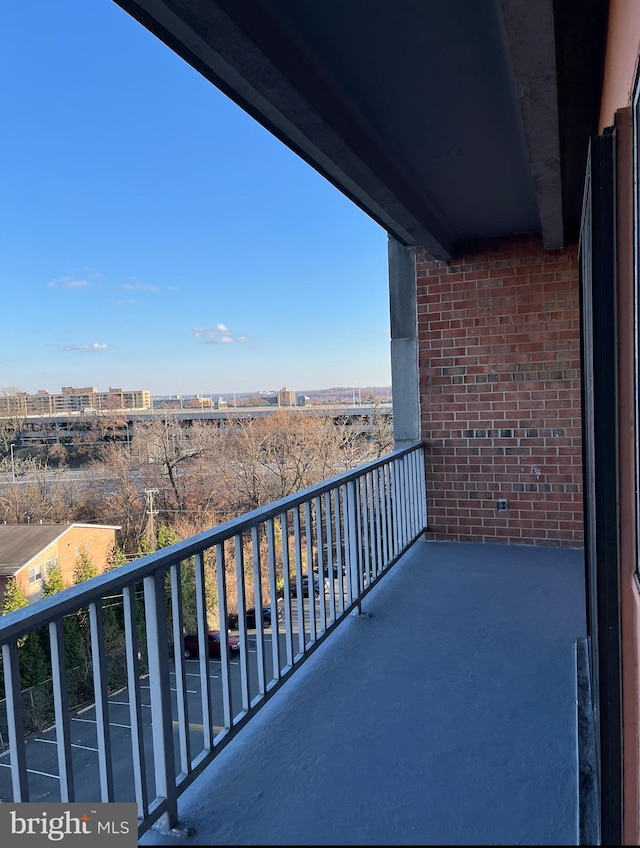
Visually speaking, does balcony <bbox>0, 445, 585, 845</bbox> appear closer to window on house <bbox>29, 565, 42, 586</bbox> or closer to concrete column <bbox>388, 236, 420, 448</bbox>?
concrete column <bbox>388, 236, 420, 448</bbox>

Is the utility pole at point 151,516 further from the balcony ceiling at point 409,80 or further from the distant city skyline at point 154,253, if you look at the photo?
the balcony ceiling at point 409,80

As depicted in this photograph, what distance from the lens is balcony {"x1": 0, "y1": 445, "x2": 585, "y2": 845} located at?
4.89ft

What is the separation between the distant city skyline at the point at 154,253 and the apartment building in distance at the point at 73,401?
2174 millimetres

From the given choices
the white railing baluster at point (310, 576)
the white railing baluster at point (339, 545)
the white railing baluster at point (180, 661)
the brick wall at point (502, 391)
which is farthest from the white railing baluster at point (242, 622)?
the brick wall at point (502, 391)

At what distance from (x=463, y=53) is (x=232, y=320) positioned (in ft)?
138

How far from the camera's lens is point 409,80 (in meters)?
2.35

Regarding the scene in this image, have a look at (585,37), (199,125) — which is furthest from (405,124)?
(199,125)

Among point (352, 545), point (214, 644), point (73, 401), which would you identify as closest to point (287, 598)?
point (352, 545)

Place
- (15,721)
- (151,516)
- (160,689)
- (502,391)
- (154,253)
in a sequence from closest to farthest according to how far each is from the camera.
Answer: (15,721) → (160,689) → (502,391) → (151,516) → (154,253)

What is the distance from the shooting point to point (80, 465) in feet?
112

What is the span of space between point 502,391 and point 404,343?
958 millimetres

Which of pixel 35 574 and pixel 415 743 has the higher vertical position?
pixel 415 743

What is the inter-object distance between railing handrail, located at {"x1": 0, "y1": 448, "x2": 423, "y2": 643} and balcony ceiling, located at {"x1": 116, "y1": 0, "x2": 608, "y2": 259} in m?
1.59

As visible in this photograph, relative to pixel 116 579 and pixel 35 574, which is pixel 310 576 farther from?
pixel 35 574
